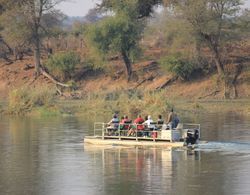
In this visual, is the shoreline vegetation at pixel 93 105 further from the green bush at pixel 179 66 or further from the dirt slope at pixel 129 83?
the green bush at pixel 179 66

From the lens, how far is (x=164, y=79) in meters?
79.6

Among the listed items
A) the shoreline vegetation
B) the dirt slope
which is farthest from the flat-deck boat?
the dirt slope

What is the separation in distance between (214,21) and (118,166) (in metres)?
42.9

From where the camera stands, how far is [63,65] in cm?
8319

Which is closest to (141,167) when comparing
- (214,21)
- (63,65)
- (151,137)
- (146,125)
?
(151,137)

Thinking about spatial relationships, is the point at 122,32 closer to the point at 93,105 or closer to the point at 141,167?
the point at 93,105

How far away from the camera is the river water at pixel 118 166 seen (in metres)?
28.2

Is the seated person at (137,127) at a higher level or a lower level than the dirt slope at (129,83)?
lower

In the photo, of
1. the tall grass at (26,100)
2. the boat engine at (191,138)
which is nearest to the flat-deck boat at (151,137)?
the boat engine at (191,138)

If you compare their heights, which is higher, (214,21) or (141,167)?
(214,21)

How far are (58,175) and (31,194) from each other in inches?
162

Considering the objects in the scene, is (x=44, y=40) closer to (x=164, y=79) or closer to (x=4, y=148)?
(x=164, y=79)

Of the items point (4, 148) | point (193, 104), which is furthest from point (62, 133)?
point (193, 104)

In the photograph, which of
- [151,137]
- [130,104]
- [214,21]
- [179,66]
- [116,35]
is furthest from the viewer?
[116,35]
